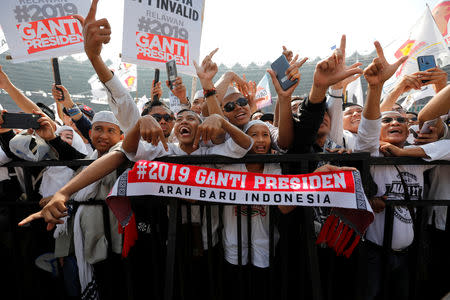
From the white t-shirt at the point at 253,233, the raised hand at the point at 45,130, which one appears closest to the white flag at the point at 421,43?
the white t-shirt at the point at 253,233

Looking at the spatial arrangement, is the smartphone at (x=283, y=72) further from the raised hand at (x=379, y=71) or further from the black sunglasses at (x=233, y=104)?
the black sunglasses at (x=233, y=104)

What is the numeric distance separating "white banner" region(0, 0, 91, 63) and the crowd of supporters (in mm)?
1687

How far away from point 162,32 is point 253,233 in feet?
10.7

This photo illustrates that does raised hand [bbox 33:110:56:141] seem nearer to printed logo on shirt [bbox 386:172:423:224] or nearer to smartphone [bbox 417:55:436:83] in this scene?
printed logo on shirt [bbox 386:172:423:224]

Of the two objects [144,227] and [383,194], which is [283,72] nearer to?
[383,194]

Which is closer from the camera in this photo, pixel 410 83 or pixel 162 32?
pixel 410 83

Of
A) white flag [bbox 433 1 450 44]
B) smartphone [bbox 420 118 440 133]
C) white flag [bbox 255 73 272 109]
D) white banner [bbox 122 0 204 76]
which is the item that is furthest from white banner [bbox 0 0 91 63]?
white flag [bbox 433 1 450 44]

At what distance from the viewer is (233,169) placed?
192 centimetres

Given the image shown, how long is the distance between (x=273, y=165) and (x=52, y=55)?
3301 millimetres

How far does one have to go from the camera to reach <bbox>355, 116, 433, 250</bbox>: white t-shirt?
187 cm

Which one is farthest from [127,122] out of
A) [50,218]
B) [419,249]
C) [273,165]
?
[419,249]

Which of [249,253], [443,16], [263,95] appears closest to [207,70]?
[249,253]

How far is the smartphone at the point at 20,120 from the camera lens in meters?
1.84

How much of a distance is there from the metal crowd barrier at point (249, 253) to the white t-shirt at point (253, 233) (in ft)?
0.23
